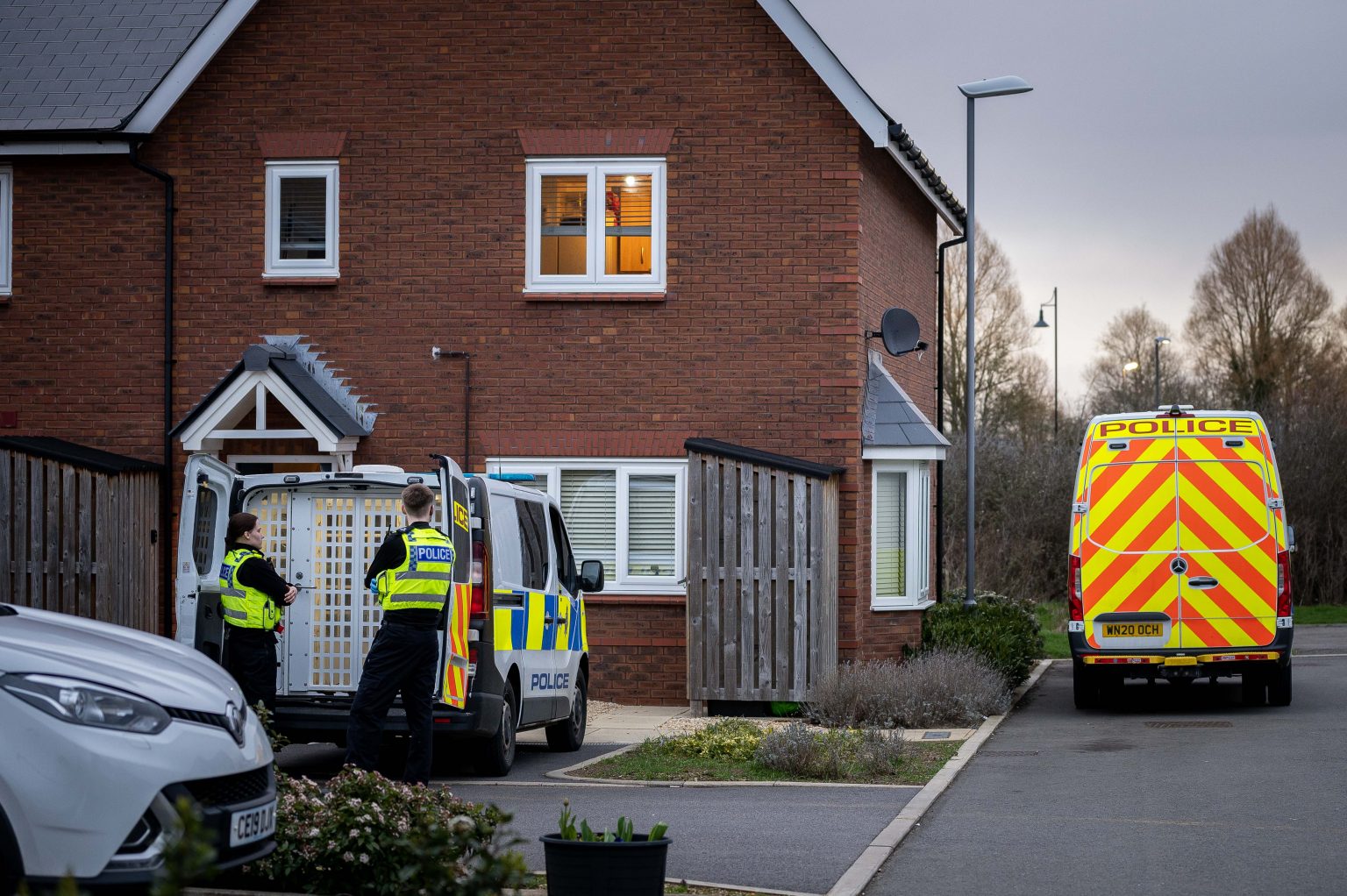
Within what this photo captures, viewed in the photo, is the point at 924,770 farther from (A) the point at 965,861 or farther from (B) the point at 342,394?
(B) the point at 342,394

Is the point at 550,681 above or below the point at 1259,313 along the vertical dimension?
below

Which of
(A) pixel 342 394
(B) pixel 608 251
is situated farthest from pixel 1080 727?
(A) pixel 342 394

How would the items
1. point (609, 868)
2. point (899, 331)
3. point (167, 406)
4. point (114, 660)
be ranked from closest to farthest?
point (114, 660) → point (609, 868) → point (899, 331) → point (167, 406)

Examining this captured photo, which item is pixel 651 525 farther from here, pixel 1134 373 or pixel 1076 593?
pixel 1134 373

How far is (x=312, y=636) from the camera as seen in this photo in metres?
11.7

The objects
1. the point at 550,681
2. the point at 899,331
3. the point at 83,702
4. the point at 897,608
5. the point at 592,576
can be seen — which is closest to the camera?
the point at 83,702

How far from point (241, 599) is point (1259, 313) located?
165ft

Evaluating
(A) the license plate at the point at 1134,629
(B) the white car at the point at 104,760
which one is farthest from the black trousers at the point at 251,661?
(A) the license plate at the point at 1134,629

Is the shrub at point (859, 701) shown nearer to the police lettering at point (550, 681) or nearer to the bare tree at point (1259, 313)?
the police lettering at point (550, 681)

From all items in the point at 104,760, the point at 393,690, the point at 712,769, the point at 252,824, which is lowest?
the point at 712,769

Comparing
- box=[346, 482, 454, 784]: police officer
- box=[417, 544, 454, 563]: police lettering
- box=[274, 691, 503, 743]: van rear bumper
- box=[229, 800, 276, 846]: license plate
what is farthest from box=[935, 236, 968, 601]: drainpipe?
box=[229, 800, 276, 846]: license plate

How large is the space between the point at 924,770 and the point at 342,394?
785cm

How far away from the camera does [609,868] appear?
6.52 metres

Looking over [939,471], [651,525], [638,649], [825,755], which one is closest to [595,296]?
[651,525]
